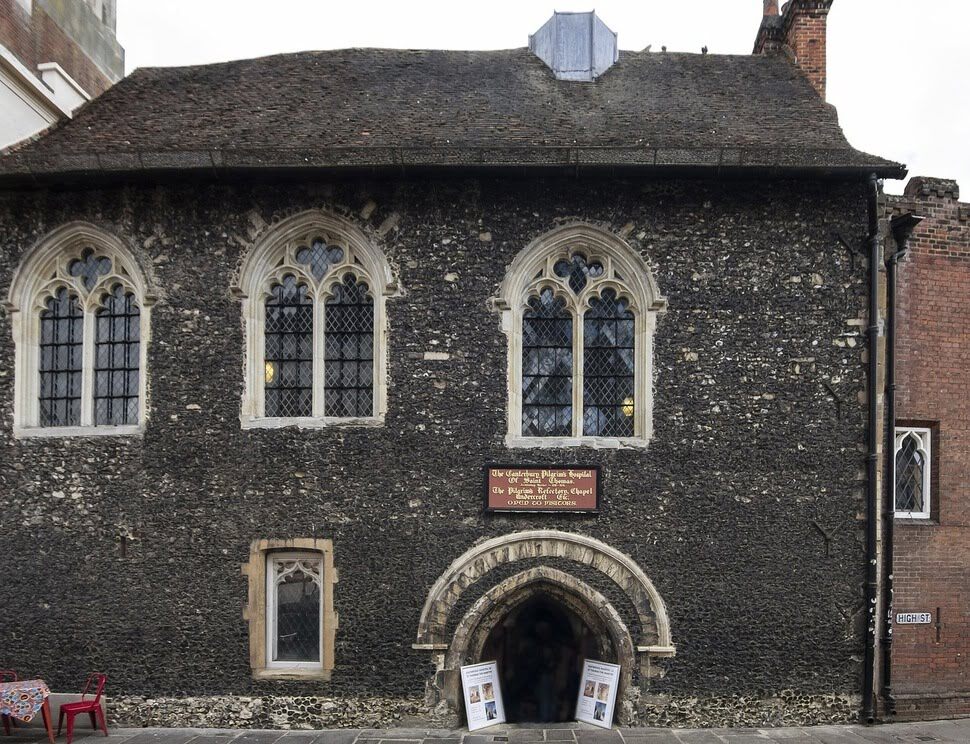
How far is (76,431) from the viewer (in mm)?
10117

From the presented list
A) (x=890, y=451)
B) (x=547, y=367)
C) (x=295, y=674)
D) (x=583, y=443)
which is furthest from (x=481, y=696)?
(x=890, y=451)

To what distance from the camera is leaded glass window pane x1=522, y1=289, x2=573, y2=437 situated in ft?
33.1

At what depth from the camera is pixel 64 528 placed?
10000 millimetres

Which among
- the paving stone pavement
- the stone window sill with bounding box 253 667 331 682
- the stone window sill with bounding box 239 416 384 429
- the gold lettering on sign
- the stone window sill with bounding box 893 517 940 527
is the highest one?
the stone window sill with bounding box 239 416 384 429

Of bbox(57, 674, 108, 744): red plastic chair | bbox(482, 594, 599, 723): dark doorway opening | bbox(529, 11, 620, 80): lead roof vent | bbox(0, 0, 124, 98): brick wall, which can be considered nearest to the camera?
bbox(57, 674, 108, 744): red plastic chair

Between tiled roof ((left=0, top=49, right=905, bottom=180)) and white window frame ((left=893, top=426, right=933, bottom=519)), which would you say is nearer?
tiled roof ((left=0, top=49, right=905, bottom=180))

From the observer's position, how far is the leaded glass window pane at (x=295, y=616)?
32.7 ft

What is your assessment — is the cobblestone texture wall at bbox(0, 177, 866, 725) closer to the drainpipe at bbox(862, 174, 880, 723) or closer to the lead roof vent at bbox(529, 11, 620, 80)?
the drainpipe at bbox(862, 174, 880, 723)

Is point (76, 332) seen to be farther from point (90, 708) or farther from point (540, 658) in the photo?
point (540, 658)

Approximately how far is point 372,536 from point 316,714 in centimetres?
209

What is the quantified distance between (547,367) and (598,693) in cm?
378

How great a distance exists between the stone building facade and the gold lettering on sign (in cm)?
14

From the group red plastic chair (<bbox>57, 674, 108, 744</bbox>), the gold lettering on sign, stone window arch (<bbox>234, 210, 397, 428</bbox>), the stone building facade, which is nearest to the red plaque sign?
the gold lettering on sign

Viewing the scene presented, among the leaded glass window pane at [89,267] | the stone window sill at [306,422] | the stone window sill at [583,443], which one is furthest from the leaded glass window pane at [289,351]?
the stone window sill at [583,443]
